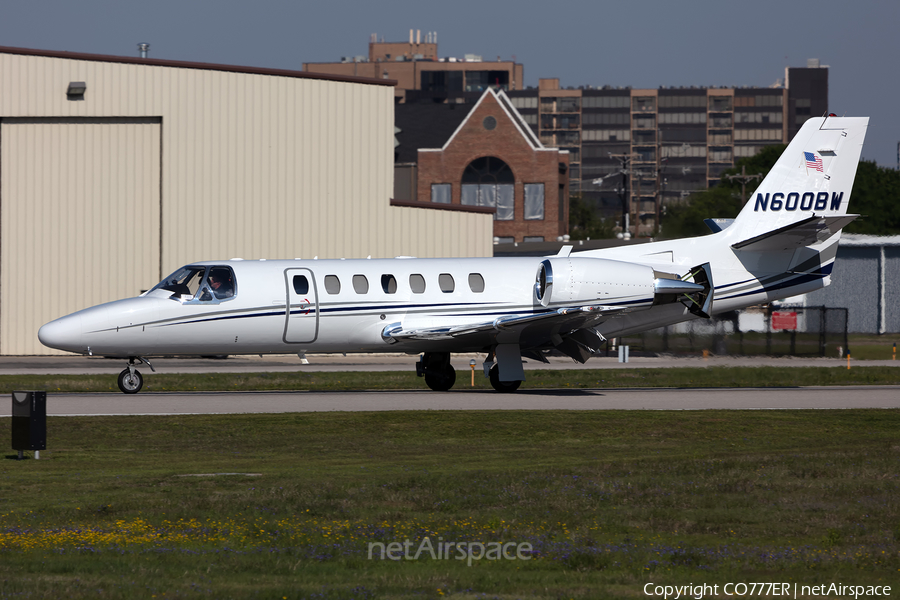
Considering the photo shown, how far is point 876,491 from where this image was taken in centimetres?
1241

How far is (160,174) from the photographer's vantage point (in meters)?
47.0

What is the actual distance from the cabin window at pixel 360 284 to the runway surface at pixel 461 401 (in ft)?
8.48

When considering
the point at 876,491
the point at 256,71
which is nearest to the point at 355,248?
the point at 256,71

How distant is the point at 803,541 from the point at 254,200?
39187mm

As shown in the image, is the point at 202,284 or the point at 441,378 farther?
the point at 441,378

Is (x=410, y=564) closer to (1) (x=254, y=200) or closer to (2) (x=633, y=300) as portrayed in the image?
(2) (x=633, y=300)

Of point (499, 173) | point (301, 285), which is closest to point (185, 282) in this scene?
point (301, 285)

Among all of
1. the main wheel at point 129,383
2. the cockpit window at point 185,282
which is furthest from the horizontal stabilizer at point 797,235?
the main wheel at point 129,383

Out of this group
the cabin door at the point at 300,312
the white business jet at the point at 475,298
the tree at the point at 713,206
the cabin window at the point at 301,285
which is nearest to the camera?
the white business jet at the point at 475,298

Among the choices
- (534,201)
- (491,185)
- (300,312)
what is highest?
(491,185)

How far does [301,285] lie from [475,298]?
427cm

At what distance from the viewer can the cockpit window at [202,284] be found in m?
25.4

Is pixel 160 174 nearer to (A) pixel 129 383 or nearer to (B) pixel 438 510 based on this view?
(A) pixel 129 383

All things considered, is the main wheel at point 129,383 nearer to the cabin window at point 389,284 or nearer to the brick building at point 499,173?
the cabin window at point 389,284
